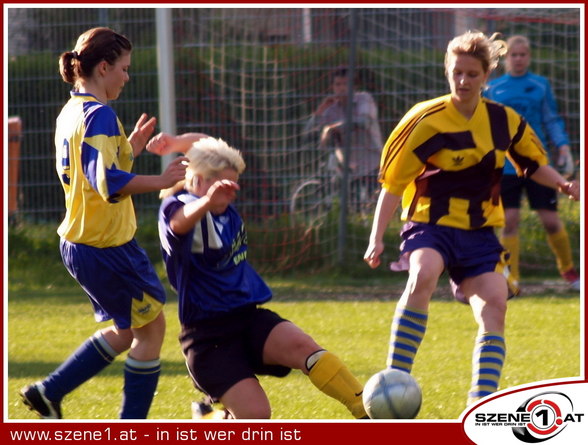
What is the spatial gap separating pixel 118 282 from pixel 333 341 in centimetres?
253

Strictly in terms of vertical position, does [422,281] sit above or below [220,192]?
below

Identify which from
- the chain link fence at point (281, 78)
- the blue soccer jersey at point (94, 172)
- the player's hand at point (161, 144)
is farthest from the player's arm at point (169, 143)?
the chain link fence at point (281, 78)

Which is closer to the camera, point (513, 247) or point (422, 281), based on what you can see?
point (422, 281)

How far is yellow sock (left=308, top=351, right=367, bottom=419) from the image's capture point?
4.24 m

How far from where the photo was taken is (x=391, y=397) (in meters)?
4.14

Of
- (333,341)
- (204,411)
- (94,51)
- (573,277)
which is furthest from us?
(573,277)

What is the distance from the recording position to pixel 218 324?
4.26 meters

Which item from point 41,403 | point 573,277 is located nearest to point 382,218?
point 41,403

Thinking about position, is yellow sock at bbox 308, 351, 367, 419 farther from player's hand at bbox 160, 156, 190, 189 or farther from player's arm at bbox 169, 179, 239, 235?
player's hand at bbox 160, 156, 190, 189

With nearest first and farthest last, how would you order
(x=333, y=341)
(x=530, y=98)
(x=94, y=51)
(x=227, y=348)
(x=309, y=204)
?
(x=227, y=348)
(x=94, y=51)
(x=333, y=341)
(x=530, y=98)
(x=309, y=204)

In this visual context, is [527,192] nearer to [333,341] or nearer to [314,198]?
[314,198]

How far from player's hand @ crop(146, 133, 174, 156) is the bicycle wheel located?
511cm

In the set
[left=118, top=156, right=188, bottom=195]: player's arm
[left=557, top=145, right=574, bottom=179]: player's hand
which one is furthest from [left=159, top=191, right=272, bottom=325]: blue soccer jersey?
[left=557, top=145, right=574, bottom=179]: player's hand

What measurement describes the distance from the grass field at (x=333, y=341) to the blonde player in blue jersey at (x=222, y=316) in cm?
59
